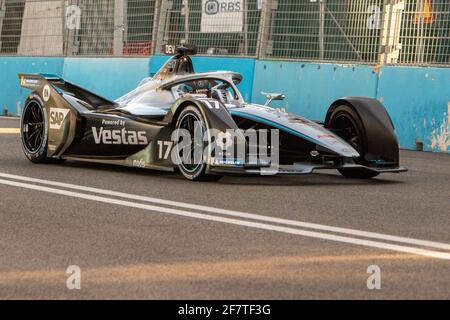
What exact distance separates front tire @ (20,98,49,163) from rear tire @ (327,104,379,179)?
2927 millimetres

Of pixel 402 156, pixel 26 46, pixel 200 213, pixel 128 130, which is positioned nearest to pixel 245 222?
pixel 200 213

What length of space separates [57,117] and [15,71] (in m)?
12.1

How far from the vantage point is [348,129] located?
35.0 feet

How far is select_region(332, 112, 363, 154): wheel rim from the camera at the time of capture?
10453 millimetres

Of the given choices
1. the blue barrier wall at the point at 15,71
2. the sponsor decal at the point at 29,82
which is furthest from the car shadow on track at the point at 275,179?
the blue barrier wall at the point at 15,71

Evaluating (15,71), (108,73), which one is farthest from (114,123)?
(15,71)

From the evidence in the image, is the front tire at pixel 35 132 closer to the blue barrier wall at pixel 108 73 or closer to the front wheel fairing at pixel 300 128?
the front wheel fairing at pixel 300 128

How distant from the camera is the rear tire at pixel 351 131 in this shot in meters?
10.4

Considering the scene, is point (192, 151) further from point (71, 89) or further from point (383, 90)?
point (383, 90)

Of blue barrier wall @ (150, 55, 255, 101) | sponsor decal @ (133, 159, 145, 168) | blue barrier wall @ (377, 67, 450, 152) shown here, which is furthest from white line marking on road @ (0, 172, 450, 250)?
blue barrier wall @ (150, 55, 255, 101)

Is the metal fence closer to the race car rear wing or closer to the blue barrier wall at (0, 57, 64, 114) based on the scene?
the blue barrier wall at (0, 57, 64, 114)

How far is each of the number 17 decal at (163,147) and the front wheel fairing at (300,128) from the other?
2.07ft

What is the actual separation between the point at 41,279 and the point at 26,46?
18.3m
